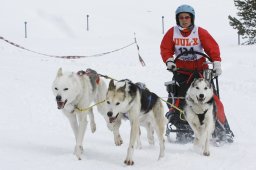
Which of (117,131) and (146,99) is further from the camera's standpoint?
(117,131)

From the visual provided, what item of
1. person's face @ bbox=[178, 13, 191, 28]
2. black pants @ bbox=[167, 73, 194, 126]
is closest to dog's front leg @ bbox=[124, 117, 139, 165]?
black pants @ bbox=[167, 73, 194, 126]

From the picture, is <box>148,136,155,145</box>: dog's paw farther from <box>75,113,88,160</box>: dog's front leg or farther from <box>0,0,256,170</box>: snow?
<box>75,113,88,160</box>: dog's front leg

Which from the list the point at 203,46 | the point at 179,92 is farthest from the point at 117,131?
the point at 203,46

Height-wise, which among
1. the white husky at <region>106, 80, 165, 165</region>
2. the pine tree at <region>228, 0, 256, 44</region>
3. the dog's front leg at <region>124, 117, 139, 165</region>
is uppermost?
the pine tree at <region>228, 0, 256, 44</region>

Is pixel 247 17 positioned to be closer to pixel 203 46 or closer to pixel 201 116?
pixel 203 46

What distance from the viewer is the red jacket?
593 cm

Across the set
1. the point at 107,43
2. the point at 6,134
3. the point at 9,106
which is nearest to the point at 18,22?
the point at 107,43

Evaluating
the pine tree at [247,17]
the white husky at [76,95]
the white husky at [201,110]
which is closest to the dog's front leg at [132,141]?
the white husky at [76,95]

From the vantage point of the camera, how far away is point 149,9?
108 feet

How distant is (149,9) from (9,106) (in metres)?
25.8

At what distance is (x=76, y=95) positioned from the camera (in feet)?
16.1

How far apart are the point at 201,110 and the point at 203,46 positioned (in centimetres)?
99

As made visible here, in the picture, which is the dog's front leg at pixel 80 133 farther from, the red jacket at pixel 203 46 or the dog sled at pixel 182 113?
the red jacket at pixel 203 46

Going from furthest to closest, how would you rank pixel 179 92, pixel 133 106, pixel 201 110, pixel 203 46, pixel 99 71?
pixel 99 71
pixel 179 92
pixel 203 46
pixel 201 110
pixel 133 106
